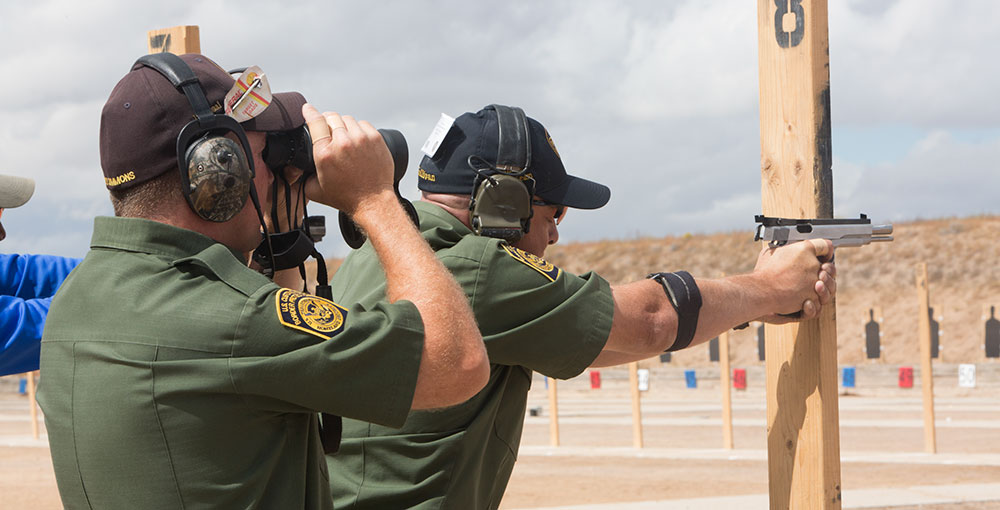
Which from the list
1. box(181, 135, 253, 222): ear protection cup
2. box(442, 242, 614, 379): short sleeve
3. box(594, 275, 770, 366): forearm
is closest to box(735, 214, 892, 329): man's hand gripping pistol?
box(594, 275, 770, 366): forearm

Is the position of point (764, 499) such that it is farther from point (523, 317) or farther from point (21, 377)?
point (21, 377)

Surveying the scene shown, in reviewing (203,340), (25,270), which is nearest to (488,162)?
(203,340)

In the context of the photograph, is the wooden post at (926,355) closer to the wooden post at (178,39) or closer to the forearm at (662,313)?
the forearm at (662,313)

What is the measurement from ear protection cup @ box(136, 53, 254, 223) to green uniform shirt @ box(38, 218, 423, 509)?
0.08 metres

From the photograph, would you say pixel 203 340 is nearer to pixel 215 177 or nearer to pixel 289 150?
pixel 215 177

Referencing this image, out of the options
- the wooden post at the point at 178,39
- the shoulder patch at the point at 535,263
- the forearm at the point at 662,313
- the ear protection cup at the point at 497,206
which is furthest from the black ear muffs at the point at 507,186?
the wooden post at the point at 178,39

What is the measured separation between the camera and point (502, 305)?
2273 mm

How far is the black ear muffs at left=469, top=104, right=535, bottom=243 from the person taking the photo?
8.03ft

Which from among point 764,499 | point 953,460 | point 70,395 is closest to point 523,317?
point 70,395

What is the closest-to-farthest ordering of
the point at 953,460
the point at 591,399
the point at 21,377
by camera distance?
the point at 953,460 < the point at 591,399 < the point at 21,377

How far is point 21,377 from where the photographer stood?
1248 inches

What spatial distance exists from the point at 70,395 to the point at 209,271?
289mm

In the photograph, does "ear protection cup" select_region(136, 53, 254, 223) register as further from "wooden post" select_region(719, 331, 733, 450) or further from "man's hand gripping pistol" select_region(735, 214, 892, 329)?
"wooden post" select_region(719, 331, 733, 450)

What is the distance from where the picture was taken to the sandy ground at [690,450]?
9820 mm
